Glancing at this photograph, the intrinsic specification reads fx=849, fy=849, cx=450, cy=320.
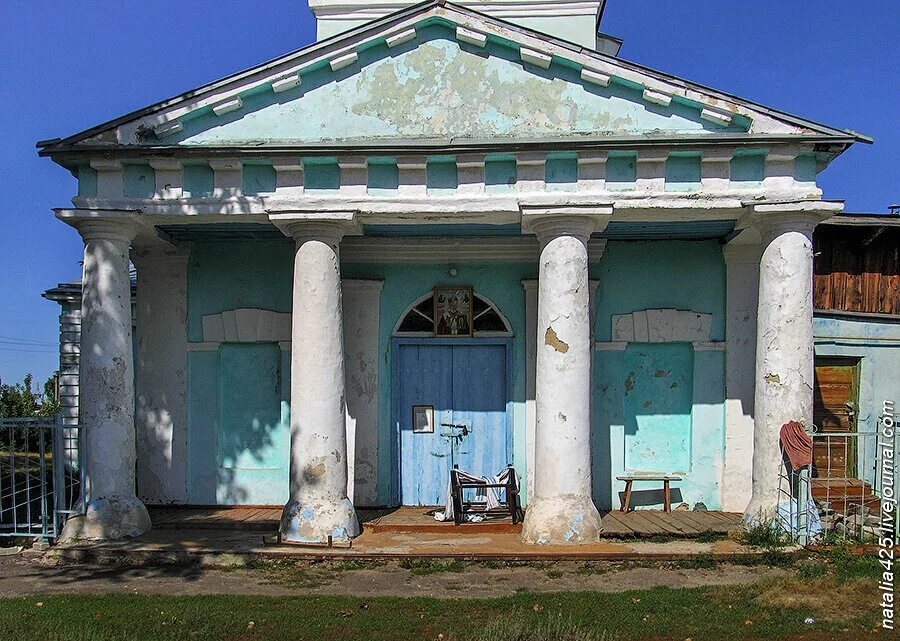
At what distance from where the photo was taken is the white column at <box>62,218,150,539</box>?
9539 mm

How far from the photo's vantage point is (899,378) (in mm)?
12242

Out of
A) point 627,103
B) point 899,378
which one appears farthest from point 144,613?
point 899,378

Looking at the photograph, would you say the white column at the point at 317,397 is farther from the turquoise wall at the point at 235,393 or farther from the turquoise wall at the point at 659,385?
the turquoise wall at the point at 659,385

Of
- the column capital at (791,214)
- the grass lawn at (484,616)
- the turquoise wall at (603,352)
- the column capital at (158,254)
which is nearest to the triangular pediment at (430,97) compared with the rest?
the column capital at (791,214)

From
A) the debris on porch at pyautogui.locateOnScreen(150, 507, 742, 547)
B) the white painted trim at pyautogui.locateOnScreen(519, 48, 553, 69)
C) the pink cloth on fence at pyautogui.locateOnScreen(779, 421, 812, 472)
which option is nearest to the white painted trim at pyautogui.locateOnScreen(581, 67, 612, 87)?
the white painted trim at pyautogui.locateOnScreen(519, 48, 553, 69)

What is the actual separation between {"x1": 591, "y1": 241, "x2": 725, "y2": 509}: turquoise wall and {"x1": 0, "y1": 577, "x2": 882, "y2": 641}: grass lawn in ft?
12.2

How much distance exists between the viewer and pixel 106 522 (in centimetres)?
945

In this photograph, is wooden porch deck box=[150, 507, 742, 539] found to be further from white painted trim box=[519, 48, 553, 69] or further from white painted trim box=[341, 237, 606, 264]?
white painted trim box=[519, 48, 553, 69]

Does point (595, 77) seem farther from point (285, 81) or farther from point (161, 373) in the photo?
point (161, 373)

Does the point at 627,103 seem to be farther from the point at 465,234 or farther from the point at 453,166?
the point at 465,234

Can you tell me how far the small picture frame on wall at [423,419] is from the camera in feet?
38.2

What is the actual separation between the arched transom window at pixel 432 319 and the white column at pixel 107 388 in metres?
3.63

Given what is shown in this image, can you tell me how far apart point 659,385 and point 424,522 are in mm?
3677

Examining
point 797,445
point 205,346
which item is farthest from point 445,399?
point 797,445
